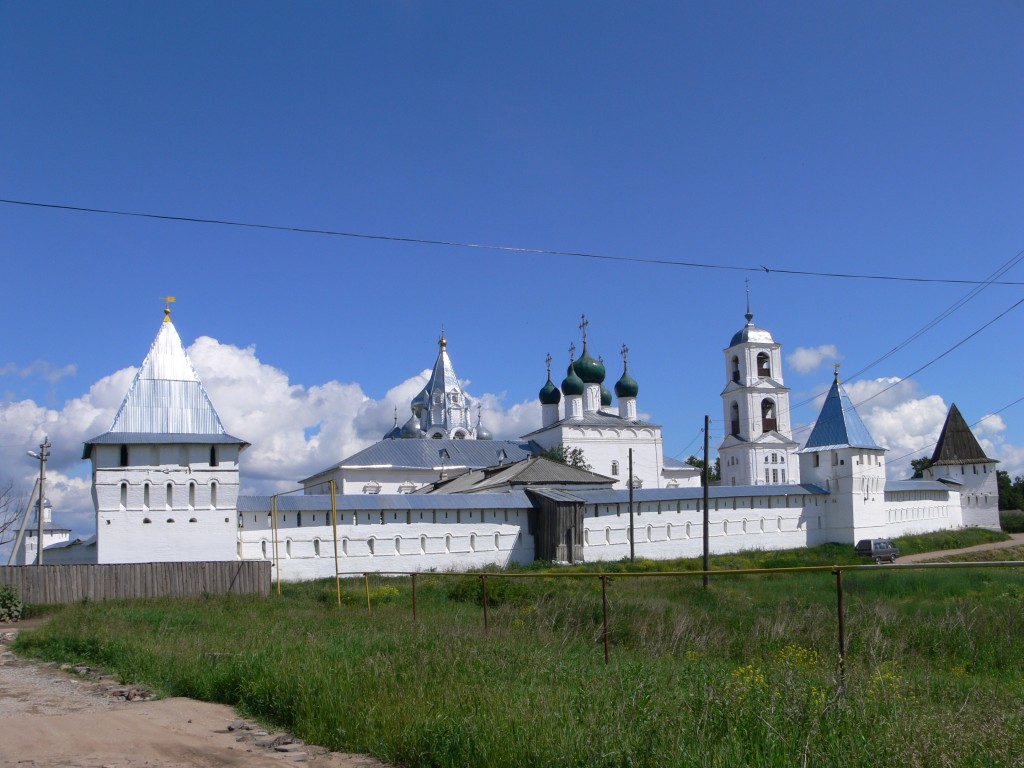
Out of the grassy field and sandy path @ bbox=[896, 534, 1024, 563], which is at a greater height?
the grassy field

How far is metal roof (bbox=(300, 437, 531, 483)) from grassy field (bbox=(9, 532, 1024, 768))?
109 ft

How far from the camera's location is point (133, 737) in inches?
259

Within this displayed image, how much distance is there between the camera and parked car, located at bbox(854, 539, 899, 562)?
35.3m

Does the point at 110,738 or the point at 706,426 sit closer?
the point at 110,738

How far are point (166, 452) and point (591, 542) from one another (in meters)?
14.5

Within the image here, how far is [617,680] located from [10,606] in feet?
55.3

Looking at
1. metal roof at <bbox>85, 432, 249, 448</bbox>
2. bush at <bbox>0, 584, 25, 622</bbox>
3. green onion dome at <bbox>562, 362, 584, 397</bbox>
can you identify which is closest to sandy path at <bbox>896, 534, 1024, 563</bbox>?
green onion dome at <bbox>562, 362, 584, 397</bbox>

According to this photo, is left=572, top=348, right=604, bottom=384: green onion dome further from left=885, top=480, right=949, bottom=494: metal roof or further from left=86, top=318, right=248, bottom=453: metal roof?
left=86, top=318, right=248, bottom=453: metal roof

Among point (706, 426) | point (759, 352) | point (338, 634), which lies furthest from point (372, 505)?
point (759, 352)

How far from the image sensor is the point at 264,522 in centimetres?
2608

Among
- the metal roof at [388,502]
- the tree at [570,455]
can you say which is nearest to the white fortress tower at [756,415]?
the tree at [570,455]

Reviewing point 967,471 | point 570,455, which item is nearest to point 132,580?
point 570,455

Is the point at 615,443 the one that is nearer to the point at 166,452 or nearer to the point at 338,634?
the point at 166,452

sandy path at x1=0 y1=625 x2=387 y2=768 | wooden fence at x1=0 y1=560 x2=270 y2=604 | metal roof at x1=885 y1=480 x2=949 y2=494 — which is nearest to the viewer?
sandy path at x1=0 y1=625 x2=387 y2=768
